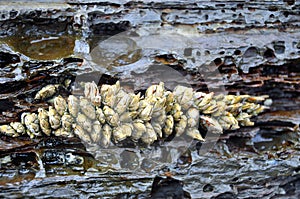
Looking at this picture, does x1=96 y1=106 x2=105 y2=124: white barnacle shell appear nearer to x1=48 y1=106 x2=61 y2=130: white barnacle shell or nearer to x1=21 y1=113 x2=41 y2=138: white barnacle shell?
x1=48 y1=106 x2=61 y2=130: white barnacle shell

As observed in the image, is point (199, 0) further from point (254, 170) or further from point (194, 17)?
point (254, 170)

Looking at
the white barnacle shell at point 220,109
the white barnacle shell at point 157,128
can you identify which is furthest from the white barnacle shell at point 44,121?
the white barnacle shell at point 220,109

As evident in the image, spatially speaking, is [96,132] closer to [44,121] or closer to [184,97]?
[44,121]

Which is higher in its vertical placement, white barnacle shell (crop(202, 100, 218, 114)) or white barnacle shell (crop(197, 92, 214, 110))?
white barnacle shell (crop(197, 92, 214, 110))

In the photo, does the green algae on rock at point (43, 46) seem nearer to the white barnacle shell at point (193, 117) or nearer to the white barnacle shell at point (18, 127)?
the white barnacle shell at point (18, 127)

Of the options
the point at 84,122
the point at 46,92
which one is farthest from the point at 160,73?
the point at 46,92

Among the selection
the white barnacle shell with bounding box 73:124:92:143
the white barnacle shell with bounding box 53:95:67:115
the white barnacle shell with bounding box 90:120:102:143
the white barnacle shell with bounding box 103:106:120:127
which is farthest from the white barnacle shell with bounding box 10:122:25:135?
the white barnacle shell with bounding box 103:106:120:127

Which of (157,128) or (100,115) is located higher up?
(100,115)
